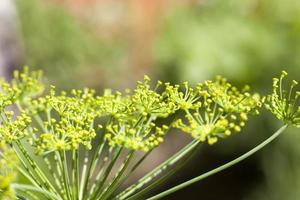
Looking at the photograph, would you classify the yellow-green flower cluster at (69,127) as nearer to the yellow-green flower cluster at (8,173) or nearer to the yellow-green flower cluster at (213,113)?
the yellow-green flower cluster at (8,173)

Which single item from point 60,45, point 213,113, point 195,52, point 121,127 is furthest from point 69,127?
point 60,45

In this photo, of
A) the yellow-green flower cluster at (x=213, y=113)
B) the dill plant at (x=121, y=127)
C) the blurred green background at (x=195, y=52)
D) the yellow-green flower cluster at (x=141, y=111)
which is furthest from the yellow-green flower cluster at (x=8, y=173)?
the blurred green background at (x=195, y=52)

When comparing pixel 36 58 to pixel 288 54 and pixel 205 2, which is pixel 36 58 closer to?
pixel 205 2

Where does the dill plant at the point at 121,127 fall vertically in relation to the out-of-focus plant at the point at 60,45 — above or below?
below

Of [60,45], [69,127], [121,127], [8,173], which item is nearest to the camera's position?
[8,173]

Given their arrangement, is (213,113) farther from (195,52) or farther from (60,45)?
(60,45)

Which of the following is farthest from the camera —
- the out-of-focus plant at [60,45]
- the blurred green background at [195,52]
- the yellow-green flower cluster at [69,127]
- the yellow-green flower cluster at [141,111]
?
the out-of-focus plant at [60,45]

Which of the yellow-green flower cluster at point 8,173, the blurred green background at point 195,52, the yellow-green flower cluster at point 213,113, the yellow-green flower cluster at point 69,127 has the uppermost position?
the blurred green background at point 195,52

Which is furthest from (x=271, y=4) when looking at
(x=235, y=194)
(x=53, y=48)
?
(x=53, y=48)
